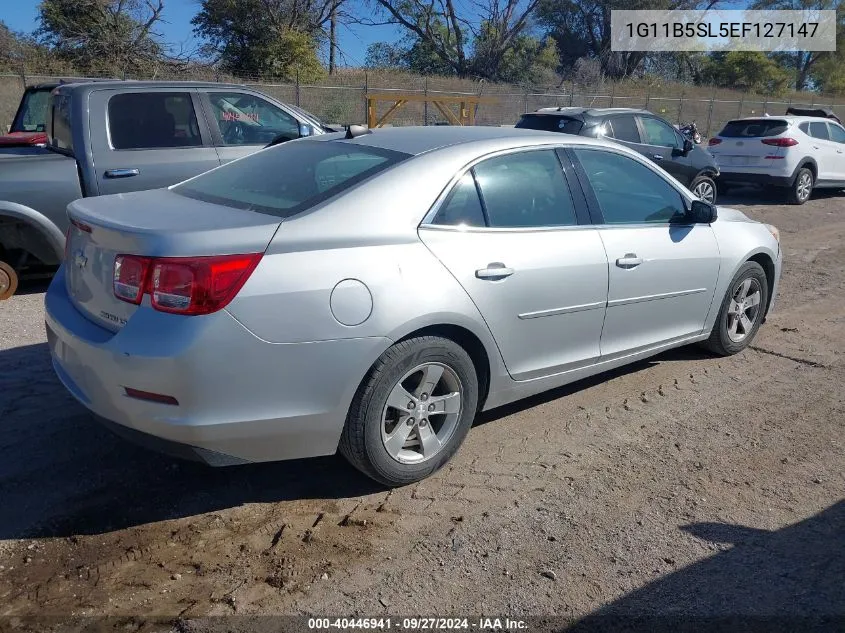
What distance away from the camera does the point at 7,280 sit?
Answer: 258 inches

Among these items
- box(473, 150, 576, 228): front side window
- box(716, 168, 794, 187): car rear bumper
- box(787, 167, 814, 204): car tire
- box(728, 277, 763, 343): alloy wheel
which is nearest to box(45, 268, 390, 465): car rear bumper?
box(473, 150, 576, 228): front side window

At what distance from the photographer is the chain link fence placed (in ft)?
70.9

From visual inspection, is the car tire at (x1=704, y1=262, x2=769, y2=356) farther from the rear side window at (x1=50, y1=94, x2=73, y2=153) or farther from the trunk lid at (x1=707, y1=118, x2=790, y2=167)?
the trunk lid at (x1=707, y1=118, x2=790, y2=167)

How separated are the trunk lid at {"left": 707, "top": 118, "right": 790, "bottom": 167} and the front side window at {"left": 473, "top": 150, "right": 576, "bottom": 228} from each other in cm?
1089

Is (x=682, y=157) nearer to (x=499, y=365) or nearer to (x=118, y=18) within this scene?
(x=499, y=365)

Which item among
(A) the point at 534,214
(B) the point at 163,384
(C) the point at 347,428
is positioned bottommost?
(C) the point at 347,428

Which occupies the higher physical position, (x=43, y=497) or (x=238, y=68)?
(x=238, y=68)

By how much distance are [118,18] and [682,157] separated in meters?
22.5

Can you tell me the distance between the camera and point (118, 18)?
1080 inches

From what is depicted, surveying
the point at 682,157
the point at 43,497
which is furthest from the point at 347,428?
the point at 682,157

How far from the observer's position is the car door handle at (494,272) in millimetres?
3746

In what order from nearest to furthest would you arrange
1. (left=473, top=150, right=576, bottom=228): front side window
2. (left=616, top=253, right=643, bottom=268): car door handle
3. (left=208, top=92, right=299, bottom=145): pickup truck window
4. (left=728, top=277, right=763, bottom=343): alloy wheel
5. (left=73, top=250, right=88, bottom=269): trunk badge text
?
(left=73, top=250, right=88, bottom=269): trunk badge text
(left=473, top=150, right=576, bottom=228): front side window
(left=616, top=253, right=643, bottom=268): car door handle
(left=728, top=277, right=763, bottom=343): alloy wheel
(left=208, top=92, right=299, bottom=145): pickup truck window

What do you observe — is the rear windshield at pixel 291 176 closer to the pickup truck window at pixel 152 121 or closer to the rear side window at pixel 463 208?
the rear side window at pixel 463 208

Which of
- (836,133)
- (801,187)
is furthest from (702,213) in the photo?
(836,133)
